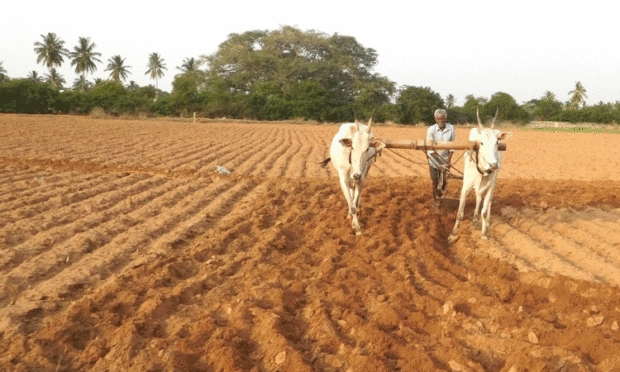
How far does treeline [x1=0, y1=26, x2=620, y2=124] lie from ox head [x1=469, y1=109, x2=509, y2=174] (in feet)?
122

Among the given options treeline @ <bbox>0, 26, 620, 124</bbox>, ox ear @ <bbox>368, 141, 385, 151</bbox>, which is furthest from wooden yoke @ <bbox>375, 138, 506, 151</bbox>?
treeline @ <bbox>0, 26, 620, 124</bbox>

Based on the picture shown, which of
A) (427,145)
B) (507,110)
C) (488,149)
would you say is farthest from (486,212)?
(507,110)

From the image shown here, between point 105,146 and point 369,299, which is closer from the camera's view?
point 369,299

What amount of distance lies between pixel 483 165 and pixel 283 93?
46806 mm

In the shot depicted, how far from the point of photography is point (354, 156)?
23.7 feet

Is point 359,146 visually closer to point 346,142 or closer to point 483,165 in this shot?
point 346,142

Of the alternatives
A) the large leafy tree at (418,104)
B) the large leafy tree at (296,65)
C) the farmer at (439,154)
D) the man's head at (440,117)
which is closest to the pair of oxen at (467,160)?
the farmer at (439,154)

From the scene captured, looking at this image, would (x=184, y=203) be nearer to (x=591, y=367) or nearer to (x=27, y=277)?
(x=27, y=277)

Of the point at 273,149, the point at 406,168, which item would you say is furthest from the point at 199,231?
the point at 273,149

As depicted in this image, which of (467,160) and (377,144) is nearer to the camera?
(377,144)

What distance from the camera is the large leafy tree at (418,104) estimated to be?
162ft

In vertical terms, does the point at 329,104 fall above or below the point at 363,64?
below

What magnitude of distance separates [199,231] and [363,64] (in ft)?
186

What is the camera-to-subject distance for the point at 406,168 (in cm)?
→ 1552
